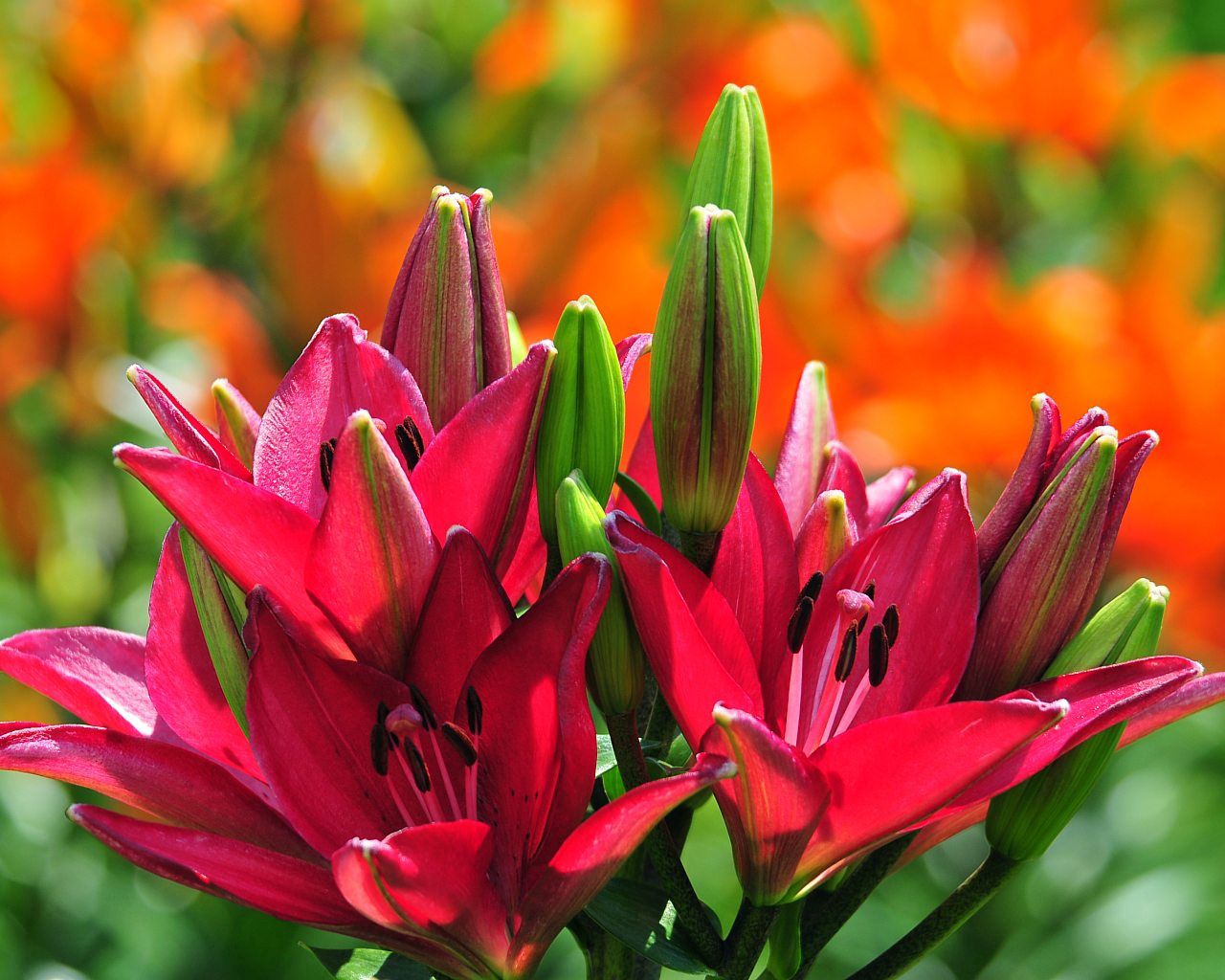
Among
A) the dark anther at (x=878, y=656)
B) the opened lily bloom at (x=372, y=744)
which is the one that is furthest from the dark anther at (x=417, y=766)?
the dark anther at (x=878, y=656)

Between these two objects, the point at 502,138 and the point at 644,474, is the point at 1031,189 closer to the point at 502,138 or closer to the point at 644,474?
the point at 502,138

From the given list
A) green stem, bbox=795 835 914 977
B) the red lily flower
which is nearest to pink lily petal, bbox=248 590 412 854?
the red lily flower

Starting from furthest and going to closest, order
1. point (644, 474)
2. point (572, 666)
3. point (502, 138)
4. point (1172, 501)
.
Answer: point (502, 138), point (1172, 501), point (644, 474), point (572, 666)

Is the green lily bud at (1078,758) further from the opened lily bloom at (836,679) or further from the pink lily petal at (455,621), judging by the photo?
the pink lily petal at (455,621)

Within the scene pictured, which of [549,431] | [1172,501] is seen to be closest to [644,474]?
[549,431]

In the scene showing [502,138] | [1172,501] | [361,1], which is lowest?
[1172,501]

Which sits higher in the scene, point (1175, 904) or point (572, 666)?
point (572, 666)
